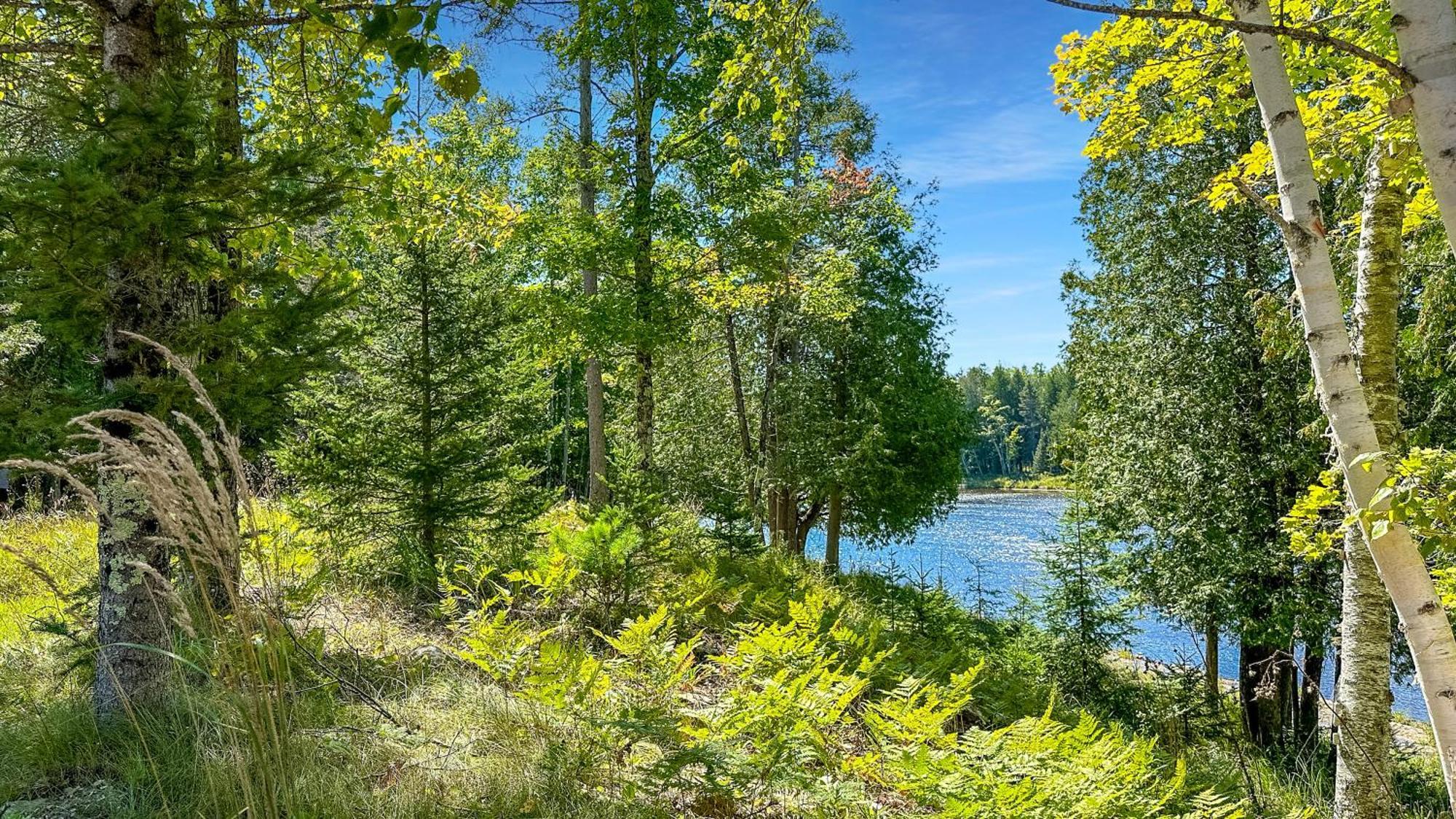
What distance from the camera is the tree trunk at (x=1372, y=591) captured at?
3627mm

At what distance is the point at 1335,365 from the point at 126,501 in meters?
4.24

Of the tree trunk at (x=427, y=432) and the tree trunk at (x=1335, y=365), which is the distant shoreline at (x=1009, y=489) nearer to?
the tree trunk at (x=427, y=432)

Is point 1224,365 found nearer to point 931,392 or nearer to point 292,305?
point 931,392

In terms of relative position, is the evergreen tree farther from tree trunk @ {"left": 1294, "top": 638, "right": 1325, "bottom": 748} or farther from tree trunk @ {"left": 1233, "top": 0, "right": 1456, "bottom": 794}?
tree trunk @ {"left": 1294, "top": 638, "right": 1325, "bottom": 748}

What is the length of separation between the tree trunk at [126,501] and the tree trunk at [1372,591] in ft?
17.9

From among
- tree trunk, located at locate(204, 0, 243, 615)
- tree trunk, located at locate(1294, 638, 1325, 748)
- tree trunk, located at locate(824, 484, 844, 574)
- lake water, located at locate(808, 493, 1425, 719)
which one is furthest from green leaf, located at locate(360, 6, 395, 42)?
→ tree trunk, located at locate(824, 484, 844, 574)

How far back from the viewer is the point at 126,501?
107 inches

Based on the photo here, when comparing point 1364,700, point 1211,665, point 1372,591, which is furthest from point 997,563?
point 1372,591

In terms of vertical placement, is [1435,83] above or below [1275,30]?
below

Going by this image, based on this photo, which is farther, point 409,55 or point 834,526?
point 834,526

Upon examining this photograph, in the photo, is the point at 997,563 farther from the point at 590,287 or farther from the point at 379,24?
the point at 379,24

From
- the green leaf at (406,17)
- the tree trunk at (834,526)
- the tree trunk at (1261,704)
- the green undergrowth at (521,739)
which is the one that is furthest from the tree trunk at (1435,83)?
the tree trunk at (834,526)

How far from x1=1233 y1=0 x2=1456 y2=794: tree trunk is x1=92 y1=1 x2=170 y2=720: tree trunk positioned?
3.88 m

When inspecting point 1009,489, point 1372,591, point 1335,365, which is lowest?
point 1009,489
